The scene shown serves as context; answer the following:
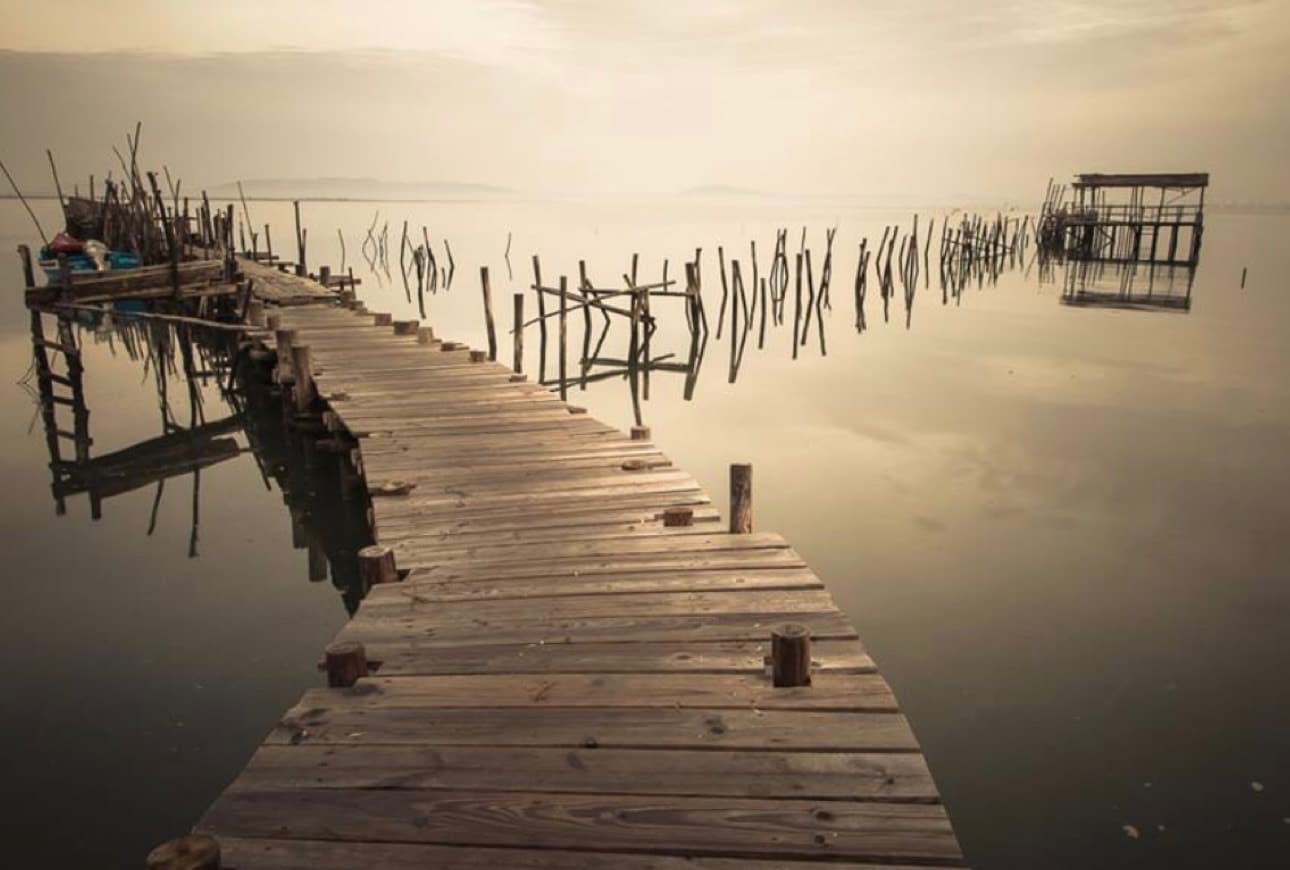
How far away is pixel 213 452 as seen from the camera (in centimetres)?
1483

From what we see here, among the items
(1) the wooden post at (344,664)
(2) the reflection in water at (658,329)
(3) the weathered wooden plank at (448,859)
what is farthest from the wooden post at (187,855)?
(2) the reflection in water at (658,329)

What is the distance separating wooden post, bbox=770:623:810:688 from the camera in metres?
3.94

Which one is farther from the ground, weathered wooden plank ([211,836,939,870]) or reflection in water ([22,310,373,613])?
weathered wooden plank ([211,836,939,870])

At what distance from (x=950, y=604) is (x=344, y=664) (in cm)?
644

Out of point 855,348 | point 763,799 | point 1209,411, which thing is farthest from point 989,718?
point 855,348

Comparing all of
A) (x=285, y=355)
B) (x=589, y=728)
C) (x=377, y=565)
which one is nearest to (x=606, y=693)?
(x=589, y=728)

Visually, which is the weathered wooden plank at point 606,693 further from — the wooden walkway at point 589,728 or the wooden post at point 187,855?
the wooden post at point 187,855

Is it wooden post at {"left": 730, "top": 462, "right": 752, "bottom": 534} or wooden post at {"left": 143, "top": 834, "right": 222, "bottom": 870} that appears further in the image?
wooden post at {"left": 730, "top": 462, "right": 752, "bottom": 534}

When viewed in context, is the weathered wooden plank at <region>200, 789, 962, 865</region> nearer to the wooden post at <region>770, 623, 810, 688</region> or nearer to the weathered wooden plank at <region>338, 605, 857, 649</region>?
the wooden post at <region>770, 623, 810, 688</region>

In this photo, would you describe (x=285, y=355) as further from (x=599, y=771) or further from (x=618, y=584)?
(x=599, y=771)

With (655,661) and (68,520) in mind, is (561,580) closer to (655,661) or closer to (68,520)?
(655,661)

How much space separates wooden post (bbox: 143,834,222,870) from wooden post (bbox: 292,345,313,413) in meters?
9.56

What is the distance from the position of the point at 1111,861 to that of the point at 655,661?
3.27m

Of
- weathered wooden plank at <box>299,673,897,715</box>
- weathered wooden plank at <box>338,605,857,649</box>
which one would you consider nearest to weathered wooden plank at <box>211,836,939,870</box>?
weathered wooden plank at <box>299,673,897,715</box>
